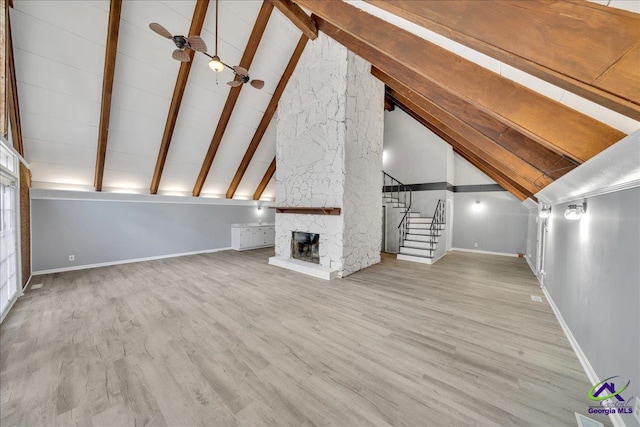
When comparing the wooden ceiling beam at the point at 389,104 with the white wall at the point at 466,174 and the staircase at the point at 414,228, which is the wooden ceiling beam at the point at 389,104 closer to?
the staircase at the point at 414,228

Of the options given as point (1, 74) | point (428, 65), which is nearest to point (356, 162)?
point (428, 65)

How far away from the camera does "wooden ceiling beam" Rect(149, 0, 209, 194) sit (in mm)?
4930

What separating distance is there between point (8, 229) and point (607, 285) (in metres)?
8.29

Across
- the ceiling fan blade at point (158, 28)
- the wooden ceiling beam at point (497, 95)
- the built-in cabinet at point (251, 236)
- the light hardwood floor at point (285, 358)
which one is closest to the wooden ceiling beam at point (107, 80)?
the ceiling fan blade at point (158, 28)

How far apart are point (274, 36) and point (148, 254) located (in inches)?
298

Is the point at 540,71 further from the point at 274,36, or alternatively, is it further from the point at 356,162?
the point at 274,36

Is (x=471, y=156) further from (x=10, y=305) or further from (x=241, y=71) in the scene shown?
(x=10, y=305)

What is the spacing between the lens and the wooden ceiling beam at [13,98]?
3.95 m

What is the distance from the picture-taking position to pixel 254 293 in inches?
179

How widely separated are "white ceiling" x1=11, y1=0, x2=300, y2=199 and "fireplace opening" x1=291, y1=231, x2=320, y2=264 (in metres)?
4.01

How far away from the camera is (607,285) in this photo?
6.69ft

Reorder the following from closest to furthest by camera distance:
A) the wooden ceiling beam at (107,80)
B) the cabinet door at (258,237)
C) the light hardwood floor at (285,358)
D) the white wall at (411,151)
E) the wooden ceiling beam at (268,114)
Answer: the light hardwood floor at (285,358) < the wooden ceiling beam at (107,80) < the wooden ceiling beam at (268,114) < the white wall at (411,151) < the cabinet door at (258,237)

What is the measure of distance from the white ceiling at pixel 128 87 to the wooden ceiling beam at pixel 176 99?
173 mm

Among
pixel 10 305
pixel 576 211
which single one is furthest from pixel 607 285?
pixel 10 305
